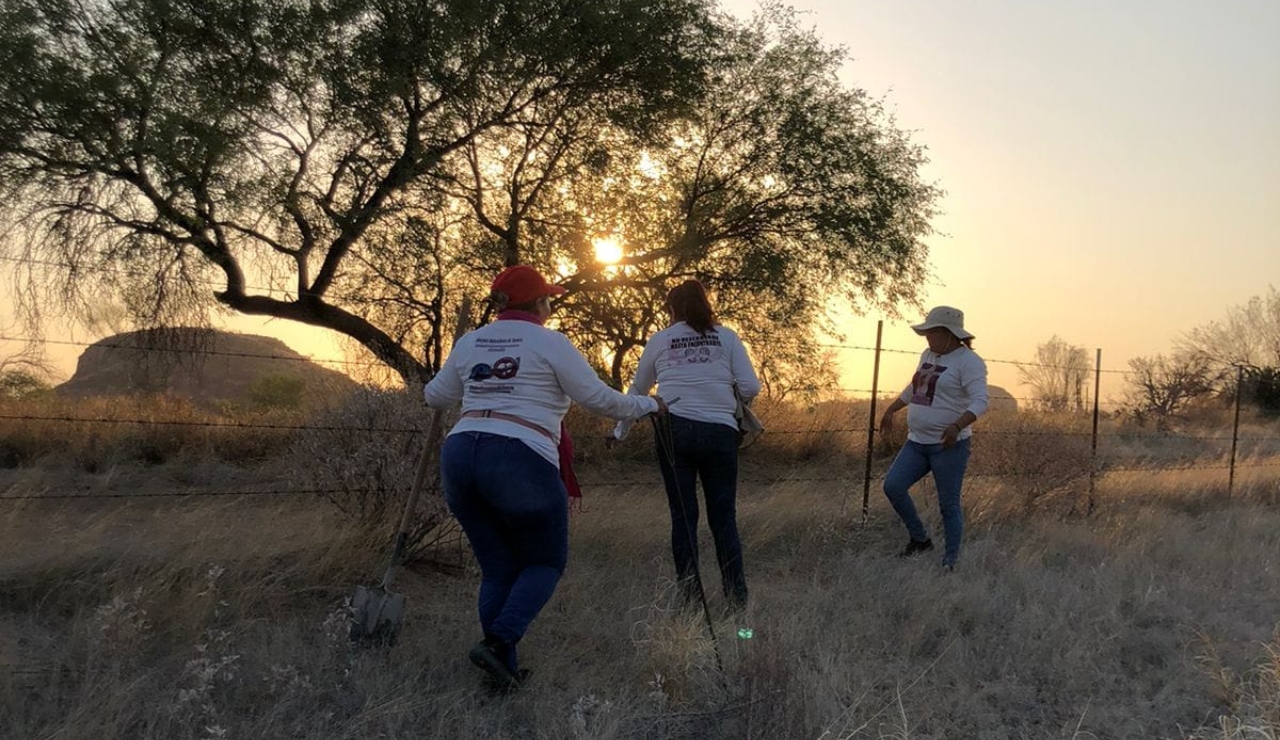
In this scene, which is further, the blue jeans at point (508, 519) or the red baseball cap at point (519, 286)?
the red baseball cap at point (519, 286)

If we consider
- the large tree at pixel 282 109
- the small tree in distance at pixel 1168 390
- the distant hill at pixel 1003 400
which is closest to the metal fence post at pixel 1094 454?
the distant hill at pixel 1003 400

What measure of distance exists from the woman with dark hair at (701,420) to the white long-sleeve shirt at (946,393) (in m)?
1.73

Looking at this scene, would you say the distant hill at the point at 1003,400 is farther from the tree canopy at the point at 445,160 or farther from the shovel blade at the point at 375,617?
the shovel blade at the point at 375,617

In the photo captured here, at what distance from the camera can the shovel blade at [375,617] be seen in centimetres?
396

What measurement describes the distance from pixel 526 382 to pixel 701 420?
1.32m

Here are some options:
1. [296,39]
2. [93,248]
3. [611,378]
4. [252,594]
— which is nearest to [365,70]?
[296,39]

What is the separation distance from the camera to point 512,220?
11461 mm

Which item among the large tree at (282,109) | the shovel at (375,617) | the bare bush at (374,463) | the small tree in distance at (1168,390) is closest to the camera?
the shovel at (375,617)

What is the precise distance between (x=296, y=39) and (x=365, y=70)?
743 mm

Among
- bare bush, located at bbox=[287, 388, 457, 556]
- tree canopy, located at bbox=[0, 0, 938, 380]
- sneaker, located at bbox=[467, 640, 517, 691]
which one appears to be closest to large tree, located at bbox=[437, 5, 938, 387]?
tree canopy, located at bbox=[0, 0, 938, 380]

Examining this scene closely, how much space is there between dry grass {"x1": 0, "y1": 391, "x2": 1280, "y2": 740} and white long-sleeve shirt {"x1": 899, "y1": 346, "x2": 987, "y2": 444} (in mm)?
846

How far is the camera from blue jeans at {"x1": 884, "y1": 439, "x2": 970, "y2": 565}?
584 centimetres

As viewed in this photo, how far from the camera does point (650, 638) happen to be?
3.97m

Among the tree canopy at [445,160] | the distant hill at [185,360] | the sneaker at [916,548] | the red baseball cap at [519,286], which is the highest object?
the tree canopy at [445,160]
